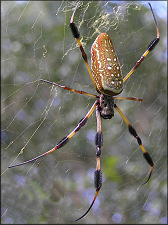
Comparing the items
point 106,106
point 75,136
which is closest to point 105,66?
point 106,106

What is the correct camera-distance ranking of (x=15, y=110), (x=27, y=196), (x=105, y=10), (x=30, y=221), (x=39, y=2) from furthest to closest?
(x=39, y=2)
(x=15, y=110)
(x=30, y=221)
(x=27, y=196)
(x=105, y=10)

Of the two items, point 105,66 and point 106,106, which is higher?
point 105,66

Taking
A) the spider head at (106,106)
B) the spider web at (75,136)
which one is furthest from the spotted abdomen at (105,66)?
the spider web at (75,136)

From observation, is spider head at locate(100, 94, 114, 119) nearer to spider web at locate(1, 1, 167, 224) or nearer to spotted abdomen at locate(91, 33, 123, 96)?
spotted abdomen at locate(91, 33, 123, 96)

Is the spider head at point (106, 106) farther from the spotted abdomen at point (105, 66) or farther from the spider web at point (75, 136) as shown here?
the spider web at point (75, 136)

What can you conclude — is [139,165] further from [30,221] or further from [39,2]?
[39,2]

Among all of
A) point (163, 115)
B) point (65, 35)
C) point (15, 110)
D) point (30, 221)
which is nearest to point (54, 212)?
point (30, 221)

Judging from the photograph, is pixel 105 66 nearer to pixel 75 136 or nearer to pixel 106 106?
pixel 106 106
